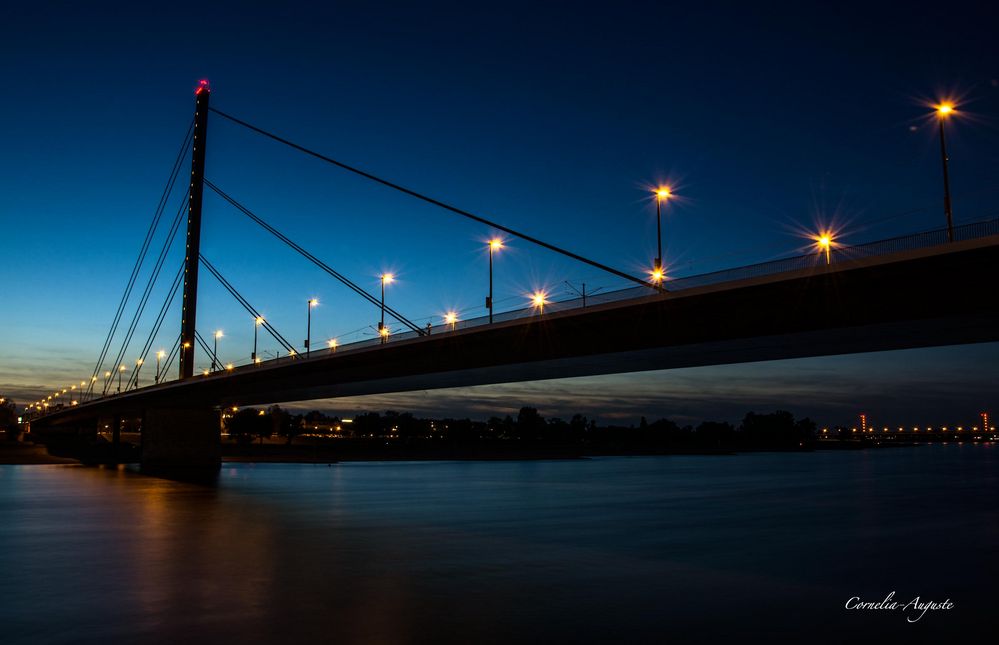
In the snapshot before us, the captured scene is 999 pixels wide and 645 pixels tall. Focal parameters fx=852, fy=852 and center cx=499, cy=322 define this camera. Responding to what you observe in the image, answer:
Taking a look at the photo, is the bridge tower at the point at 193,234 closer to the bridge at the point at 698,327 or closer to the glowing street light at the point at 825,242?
the bridge at the point at 698,327

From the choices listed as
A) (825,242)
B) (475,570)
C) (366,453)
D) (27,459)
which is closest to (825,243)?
(825,242)

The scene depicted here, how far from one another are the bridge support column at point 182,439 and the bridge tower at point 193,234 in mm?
5646

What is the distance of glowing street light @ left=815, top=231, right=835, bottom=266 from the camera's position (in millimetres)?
25361

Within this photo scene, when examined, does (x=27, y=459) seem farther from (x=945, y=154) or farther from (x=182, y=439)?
(x=945, y=154)

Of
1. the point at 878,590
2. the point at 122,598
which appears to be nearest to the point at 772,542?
the point at 878,590

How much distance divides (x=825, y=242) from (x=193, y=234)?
202ft

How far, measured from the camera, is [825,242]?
25.8 meters

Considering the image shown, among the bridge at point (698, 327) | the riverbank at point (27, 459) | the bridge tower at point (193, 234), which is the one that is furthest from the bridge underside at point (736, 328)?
the riverbank at point (27, 459)

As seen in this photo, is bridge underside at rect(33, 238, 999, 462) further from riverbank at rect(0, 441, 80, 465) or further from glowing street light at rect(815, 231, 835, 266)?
riverbank at rect(0, 441, 80, 465)

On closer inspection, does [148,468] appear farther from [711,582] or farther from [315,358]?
[711,582]

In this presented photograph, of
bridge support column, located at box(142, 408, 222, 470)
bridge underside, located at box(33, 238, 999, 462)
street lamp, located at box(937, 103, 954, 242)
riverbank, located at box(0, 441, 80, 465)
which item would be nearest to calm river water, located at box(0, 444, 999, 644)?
bridge underside, located at box(33, 238, 999, 462)

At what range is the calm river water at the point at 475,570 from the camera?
1407 cm

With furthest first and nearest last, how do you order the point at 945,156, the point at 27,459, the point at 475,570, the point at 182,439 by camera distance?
the point at 27,459 < the point at 182,439 < the point at 945,156 < the point at 475,570

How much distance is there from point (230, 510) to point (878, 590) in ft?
86.5
